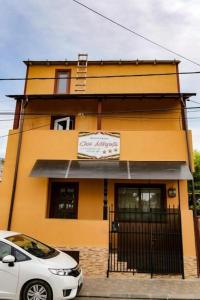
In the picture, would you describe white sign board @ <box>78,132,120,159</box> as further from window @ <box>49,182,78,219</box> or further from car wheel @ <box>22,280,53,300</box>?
car wheel @ <box>22,280,53,300</box>

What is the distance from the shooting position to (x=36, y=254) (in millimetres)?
7180

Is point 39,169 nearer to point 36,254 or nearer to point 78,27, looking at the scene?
point 36,254

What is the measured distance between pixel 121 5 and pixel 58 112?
6.63 m

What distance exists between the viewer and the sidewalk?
764 centimetres

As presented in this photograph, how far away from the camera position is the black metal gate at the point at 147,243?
→ 9773 millimetres

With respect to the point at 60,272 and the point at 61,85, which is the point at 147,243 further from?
the point at 61,85

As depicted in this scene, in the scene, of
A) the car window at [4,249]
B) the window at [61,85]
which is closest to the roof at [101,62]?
the window at [61,85]

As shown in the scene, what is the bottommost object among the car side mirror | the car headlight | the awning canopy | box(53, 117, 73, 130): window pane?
the car headlight

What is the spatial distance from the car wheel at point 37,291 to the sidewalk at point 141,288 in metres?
1.47

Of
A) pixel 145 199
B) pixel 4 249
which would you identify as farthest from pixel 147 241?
pixel 4 249

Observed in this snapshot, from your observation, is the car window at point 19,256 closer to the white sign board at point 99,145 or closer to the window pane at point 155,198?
the white sign board at point 99,145

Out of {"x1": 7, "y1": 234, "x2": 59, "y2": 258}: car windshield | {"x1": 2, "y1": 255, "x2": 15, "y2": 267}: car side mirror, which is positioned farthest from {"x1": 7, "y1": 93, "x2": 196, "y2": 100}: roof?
{"x1": 2, "y1": 255, "x2": 15, "y2": 267}: car side mirror

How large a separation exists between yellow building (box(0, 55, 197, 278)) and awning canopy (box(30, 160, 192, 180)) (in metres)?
0.04

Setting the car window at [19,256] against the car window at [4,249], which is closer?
the car window at [19,256]
